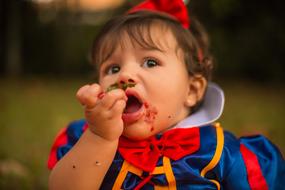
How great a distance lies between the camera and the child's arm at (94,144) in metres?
1.24

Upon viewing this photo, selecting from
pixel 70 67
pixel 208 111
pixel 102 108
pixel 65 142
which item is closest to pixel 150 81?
pixel 102 108

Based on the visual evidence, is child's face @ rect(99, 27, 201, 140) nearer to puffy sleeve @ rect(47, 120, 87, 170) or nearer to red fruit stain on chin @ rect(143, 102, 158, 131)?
red fruit stain on chin @ rect(143, 102, 158, 131)

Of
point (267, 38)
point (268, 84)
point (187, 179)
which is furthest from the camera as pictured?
point (268, 84)

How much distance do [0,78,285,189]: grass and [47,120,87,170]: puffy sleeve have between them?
607 millimetres

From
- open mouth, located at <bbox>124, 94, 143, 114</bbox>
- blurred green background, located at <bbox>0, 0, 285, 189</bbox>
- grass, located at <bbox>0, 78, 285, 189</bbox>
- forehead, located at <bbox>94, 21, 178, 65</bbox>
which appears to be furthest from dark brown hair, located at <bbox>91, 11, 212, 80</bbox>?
grass, located at <bbox>0, 78, 285, 189</bbox>

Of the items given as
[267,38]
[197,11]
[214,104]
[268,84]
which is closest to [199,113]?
[214,104]

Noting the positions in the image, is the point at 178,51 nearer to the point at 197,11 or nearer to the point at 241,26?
the point at 197,11

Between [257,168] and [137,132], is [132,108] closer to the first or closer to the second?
[137,132]

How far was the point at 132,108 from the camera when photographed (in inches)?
58.4

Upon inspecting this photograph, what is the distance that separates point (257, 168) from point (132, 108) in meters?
0.53

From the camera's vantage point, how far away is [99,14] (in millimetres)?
10281

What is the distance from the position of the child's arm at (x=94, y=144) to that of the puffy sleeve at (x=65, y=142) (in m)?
0.36

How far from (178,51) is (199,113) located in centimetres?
31

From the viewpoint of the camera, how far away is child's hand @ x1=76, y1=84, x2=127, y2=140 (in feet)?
4.04
